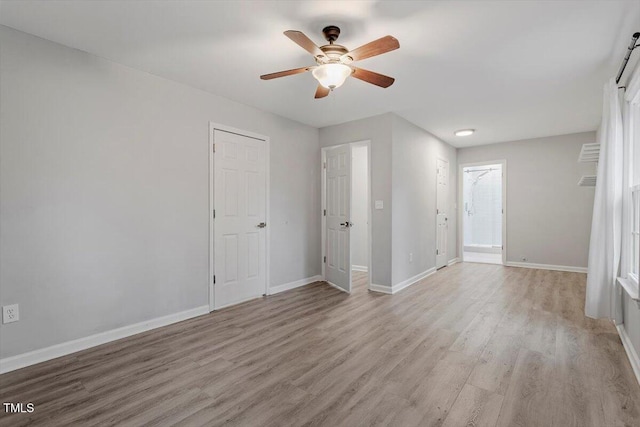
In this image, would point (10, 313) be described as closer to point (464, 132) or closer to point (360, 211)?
point (360, 211)

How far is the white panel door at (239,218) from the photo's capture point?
3.67 meters

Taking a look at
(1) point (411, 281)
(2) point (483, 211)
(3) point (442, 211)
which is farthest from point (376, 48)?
(2) point (483, 211)

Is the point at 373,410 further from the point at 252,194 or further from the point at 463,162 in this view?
the point at 463,162

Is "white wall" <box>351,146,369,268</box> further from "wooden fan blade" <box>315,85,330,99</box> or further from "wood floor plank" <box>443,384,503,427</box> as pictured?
"wood floor plank" <box>443,384,503,427</box>

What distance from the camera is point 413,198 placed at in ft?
16.1

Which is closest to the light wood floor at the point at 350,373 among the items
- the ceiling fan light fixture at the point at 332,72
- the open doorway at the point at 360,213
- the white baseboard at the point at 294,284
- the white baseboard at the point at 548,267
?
the white baseboard at the point at 294,284

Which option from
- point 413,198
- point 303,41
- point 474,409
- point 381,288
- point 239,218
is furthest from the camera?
point 413,198

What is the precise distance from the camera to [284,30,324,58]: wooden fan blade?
190cm

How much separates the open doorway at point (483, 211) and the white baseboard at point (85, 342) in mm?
7545

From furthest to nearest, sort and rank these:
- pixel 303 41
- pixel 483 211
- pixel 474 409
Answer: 1. pixel 483 211
2. pixel 303 41
3. pixel 474 409

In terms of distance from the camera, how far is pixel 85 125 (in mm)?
2654

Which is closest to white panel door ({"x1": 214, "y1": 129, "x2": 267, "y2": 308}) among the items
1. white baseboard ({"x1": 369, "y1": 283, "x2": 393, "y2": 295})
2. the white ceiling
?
the white ceiling

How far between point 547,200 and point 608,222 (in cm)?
346

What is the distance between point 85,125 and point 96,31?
2.52ft
